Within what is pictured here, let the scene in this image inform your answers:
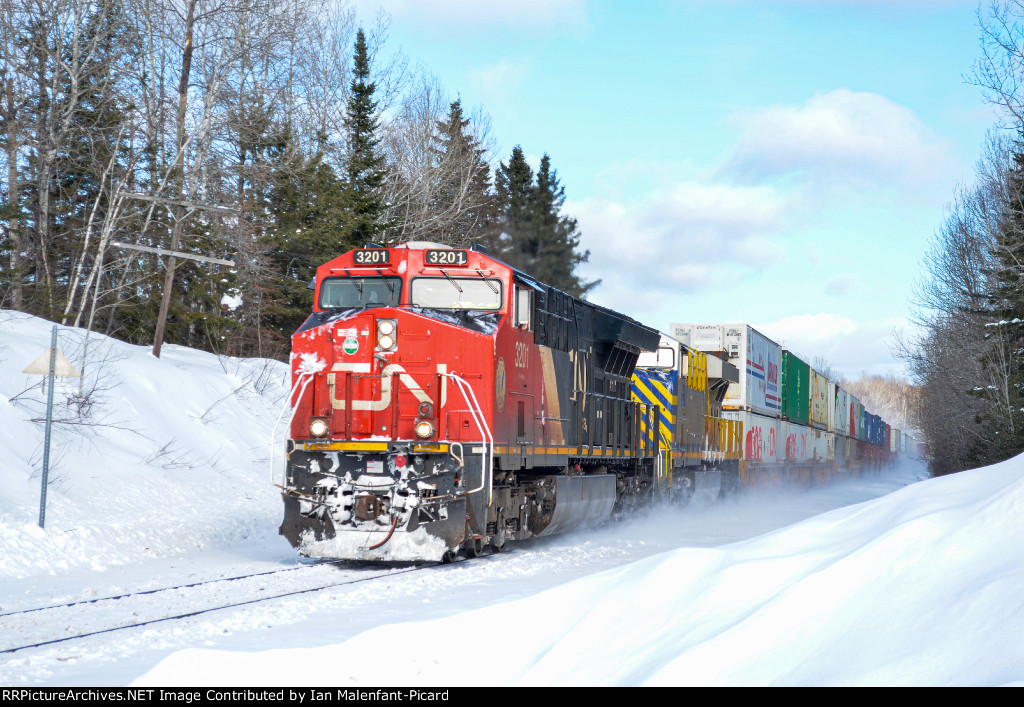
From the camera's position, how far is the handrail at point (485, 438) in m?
10.6

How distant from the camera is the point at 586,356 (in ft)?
48.0

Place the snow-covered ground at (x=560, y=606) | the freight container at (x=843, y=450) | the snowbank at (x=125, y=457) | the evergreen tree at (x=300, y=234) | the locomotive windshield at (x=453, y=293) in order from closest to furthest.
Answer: the snow-covered ground at (x=560, y=606) → the locomotive windshield at (x=453, y=293) → the snowbank at (x=125, y=457) → the evergreen tree at (x=300, y=234) → the freight container at (x=843, y=450)

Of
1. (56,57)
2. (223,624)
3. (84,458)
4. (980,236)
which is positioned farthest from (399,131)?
(223,624)

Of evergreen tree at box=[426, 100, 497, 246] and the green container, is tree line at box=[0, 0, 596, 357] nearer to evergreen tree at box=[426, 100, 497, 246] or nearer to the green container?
evergreen tree at box=[426, 100, 497, 246]

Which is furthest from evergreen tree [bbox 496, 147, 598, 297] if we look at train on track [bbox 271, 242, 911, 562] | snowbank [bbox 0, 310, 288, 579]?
train on track [bbox 271, 242, 911, 562]

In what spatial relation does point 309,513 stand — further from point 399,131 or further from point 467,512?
point 399,131

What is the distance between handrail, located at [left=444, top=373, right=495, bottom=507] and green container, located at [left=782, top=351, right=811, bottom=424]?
21.9 m

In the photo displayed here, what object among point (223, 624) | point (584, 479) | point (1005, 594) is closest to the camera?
point (1005, 594)

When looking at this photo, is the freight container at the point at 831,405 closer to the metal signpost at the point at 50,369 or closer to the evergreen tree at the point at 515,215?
the evergreen tree at the point at 515,215

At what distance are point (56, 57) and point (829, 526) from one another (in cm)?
2142

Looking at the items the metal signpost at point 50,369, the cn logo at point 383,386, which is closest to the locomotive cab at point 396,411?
the cn logo at point 383,386

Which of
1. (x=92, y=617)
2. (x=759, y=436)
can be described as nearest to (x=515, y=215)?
(x=759, y=436)

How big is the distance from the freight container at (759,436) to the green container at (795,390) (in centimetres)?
204

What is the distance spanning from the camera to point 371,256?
11688mm
